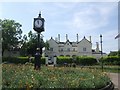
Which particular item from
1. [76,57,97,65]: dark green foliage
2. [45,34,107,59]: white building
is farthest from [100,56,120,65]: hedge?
[45,34,107,59]: white building

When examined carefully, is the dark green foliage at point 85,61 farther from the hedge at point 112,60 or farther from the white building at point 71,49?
the white building at point 71,49

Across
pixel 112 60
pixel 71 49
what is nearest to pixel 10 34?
pixel 71 49

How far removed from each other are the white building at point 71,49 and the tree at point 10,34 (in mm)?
11611

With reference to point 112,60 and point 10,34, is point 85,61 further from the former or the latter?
point 10,34

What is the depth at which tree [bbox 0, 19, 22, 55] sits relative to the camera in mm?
76438

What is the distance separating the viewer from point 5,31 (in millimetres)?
77125

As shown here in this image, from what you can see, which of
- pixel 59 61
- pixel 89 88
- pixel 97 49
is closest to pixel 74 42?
pixel 97 49

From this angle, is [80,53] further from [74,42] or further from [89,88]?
[89,88]

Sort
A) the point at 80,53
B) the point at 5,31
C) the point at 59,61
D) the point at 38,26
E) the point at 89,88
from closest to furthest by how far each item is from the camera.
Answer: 1. the point at 89,88
2. the point at 38,26
3. the point at 59,61
4. the point at 5,31
5. the point at 80,53

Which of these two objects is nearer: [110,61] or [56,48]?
[110,61]

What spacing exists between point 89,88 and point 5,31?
67809mm

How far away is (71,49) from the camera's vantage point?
90312 mm

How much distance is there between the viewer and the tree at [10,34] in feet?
251

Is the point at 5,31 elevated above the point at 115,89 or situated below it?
above
